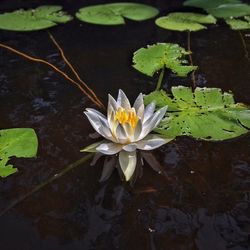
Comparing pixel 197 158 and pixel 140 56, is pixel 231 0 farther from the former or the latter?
pixel 197 158

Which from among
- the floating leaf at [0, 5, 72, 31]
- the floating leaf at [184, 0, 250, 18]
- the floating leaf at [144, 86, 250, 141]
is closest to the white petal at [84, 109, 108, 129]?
the floating leaf at [144, 86, 250, 141]

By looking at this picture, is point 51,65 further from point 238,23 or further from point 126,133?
point 238,23

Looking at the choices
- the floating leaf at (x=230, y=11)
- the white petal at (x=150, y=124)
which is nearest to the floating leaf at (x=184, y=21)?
the floating leaf at (x=230, y=11)

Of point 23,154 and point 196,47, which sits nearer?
point 23,154

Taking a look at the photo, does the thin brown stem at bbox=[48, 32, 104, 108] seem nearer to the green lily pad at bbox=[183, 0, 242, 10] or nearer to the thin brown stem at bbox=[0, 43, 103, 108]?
the thin brown stem at bbox=[0, 43, 103, 108]

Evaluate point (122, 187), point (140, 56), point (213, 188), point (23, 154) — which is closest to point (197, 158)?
point (213, 188)

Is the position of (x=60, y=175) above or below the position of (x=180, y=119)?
below
